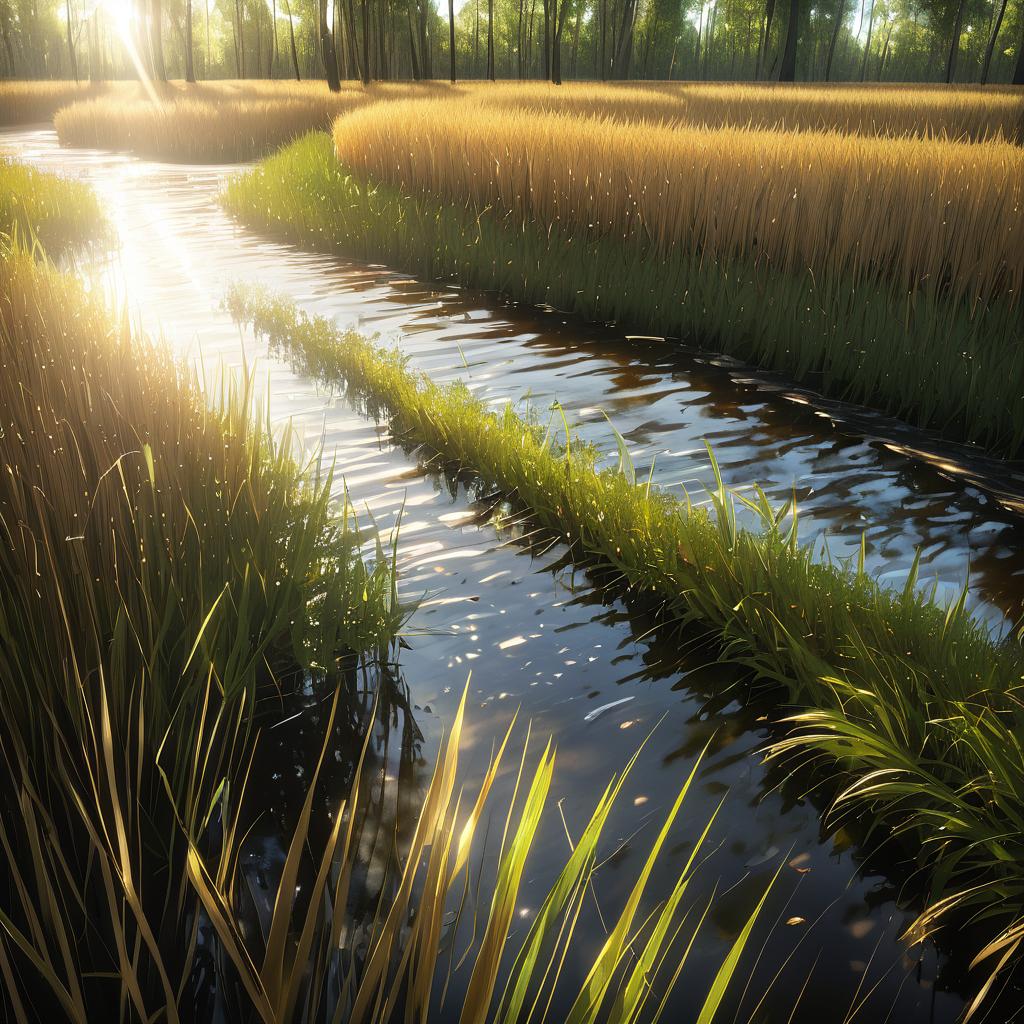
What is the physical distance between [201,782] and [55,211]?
10.0m

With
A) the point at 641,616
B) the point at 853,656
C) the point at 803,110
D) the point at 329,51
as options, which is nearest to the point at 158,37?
the point at 329,51

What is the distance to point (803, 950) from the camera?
1802 mm

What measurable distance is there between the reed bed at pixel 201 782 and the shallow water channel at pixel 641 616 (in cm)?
8

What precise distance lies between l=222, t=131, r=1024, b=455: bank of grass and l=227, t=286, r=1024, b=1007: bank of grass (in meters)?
1.77

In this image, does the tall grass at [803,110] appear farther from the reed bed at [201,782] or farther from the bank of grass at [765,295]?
the reed bed at [201,782]

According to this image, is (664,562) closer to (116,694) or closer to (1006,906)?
(1006,906)

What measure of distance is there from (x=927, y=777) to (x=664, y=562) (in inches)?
50.0

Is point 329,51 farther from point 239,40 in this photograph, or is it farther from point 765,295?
point 239,40

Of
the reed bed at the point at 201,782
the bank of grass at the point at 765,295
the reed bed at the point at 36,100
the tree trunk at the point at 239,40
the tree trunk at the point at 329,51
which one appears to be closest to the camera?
the reed bed at the point at 201,782

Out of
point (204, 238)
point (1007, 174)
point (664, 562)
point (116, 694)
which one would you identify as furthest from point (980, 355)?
point (204, 238)

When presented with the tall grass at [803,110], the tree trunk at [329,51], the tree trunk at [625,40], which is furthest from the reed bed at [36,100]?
the tree trunk at [625,40]

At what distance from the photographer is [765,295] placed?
19.8 ft

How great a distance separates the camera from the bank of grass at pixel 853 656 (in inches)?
76.9

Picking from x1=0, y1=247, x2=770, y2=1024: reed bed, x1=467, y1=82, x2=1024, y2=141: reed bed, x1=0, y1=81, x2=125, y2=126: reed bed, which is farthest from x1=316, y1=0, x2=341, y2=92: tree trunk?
x1=0, y1=247, x2=770, y2=1024: reed bed
